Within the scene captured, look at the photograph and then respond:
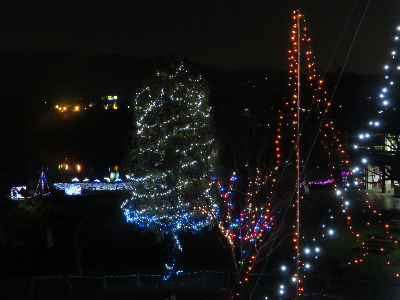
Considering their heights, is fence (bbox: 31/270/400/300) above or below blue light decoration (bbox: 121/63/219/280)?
below

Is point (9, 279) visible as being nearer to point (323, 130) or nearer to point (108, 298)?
point (108, 298)

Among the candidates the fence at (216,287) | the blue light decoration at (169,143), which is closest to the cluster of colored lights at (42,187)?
the fence at (216,287)

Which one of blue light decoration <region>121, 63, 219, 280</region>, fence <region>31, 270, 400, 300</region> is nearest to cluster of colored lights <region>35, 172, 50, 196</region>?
fence <region>31, 270, 400, 300</region>

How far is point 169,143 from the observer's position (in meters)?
14.4

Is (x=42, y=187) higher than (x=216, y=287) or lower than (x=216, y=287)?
higher

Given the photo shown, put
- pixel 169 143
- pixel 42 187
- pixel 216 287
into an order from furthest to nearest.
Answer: pixel 42 187 → pixel 169 143 → pixel 216 287

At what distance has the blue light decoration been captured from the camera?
1396 cm

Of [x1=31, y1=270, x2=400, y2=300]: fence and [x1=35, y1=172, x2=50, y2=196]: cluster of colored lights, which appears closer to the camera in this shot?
[x1=31, y1=270, x2=400, y2=300]: fence

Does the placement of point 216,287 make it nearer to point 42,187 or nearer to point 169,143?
point 169,143

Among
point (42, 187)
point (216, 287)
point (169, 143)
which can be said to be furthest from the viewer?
point (42, 187)

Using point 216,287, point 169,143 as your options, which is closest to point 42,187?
point 169,143

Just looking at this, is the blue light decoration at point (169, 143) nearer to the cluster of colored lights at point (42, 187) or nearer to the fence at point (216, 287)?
the fence at point (216, 287)

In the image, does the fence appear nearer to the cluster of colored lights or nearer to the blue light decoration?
the blue light decoration

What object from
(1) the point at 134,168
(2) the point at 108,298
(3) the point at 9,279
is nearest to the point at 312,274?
(2) the point at 108,298
